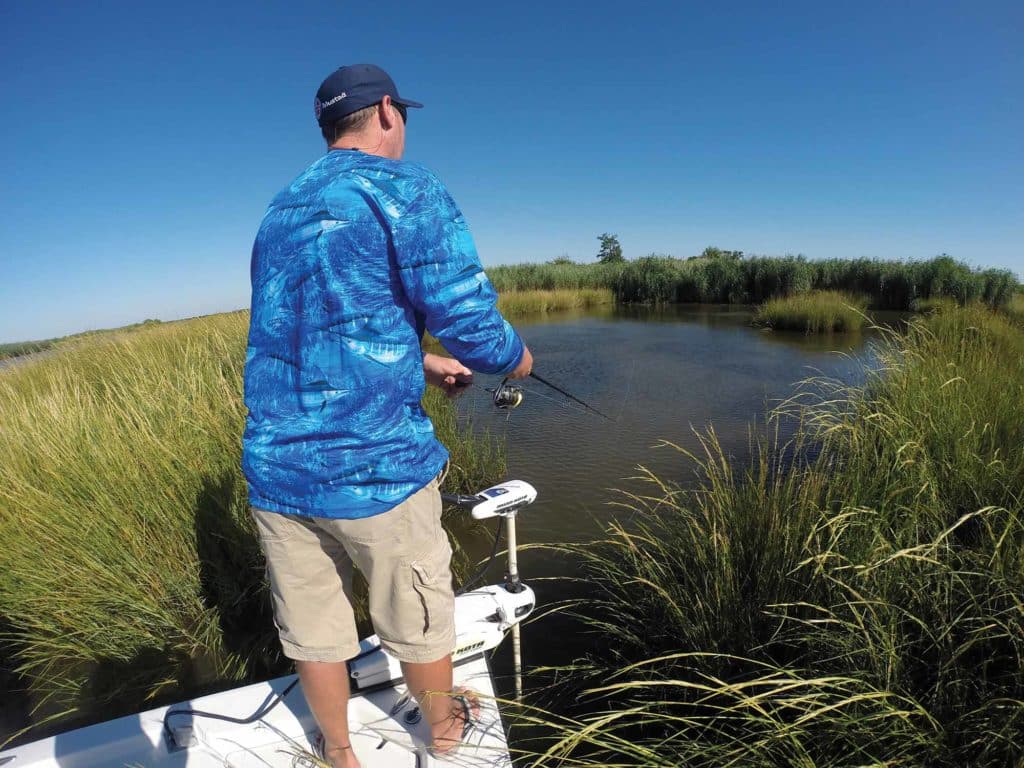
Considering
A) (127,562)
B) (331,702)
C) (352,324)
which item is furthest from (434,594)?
(127,562)

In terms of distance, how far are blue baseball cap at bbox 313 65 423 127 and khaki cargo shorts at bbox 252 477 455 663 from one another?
102cm

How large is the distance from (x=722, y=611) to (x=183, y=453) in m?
2.94

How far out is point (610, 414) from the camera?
7031mm

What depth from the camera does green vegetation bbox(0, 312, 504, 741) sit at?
246 cm

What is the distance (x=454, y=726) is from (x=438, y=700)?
0.15 metres

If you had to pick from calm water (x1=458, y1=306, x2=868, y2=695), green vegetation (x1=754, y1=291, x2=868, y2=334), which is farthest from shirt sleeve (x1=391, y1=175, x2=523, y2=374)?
green vegetation (x1=754, y1=291, x2=868, y2=334)

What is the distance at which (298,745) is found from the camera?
168 cm

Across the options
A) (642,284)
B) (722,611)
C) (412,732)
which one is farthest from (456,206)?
(642,284)

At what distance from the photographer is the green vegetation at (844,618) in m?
1.35

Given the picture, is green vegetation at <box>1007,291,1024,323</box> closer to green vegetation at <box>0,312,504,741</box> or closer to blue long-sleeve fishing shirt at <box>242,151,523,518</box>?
blue long-sleeve fishing shirt at <box>242,151,523,518</box>

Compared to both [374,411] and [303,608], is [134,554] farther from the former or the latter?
[374,411]

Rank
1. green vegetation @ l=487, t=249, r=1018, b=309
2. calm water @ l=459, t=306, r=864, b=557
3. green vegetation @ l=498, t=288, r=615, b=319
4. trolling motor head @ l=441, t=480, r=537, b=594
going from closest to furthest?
1. trolling motor head @ l=441, t=480, r=537, b=594
2. calm water @ l=459, t=306, r=864, b=557
3. green vegetation @ l=487, t=249, r=1018, b=309
4. green vegetation @ l=498, t=288, r=615, b=319

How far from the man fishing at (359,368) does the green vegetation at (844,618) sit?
604 millimetres

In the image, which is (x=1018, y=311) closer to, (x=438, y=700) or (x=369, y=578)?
(x=438, y=700)
